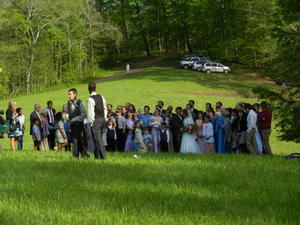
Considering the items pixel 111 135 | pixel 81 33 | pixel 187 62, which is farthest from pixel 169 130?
pixel 81 33

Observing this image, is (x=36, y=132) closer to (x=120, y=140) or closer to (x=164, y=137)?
(x=120, y=140)

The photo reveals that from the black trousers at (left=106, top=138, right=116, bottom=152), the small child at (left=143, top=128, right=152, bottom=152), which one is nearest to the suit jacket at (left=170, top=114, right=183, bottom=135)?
the small child at (left=143, top=128, right=152, bottom=152)

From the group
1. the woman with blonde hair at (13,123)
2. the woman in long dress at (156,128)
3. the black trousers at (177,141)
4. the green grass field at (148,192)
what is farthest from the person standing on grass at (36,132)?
the black trousers at (177,141)

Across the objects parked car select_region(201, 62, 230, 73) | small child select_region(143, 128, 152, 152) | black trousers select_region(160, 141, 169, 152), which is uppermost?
parked car select_region(201, 62, 230, 73)

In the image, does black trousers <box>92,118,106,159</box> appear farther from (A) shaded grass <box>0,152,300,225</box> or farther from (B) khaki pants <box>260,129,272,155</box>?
(B) khaki pants <box>260,129,272,155</box>

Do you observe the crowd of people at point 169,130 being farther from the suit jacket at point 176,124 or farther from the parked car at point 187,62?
the parked car at point 187,62

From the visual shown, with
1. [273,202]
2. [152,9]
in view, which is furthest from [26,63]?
[273,202]

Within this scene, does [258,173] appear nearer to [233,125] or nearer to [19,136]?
[233,125]

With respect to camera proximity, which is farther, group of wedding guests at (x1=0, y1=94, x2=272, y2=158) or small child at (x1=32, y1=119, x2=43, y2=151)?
small child at (x1=32, y1=119, x2=43, y2=151)

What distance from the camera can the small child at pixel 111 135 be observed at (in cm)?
1904

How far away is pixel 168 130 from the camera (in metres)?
18.9

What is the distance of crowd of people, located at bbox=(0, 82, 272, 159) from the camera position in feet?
56.2

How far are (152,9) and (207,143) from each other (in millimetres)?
71942

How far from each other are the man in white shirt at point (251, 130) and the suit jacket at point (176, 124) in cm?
307
